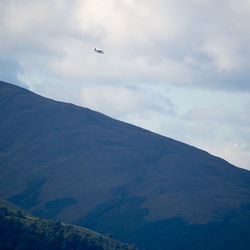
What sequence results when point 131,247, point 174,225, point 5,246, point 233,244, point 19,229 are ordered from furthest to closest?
point 174,225, point 233,244, point 131,247, point 19,229, point 5,246

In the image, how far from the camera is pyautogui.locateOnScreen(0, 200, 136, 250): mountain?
101 metres

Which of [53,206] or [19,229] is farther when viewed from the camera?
[53,206]

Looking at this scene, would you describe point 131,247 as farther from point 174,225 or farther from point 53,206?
point 53,206

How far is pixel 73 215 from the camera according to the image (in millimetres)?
190125

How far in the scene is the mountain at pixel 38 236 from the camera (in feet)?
331

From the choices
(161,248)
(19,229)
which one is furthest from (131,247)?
(19,229)

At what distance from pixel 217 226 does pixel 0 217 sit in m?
101

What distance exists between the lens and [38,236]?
Result: 352 ft

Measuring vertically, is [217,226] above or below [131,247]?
above

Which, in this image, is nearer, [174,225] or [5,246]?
[5,246]

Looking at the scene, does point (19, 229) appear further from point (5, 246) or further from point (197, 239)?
point (197, 239)

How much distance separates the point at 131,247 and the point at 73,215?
51.0 metres

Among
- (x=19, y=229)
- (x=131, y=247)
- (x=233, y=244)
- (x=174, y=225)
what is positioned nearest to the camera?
(x=19, y=229)

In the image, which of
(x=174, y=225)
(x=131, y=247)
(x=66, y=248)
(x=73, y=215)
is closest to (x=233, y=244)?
(x=174, y=225)
